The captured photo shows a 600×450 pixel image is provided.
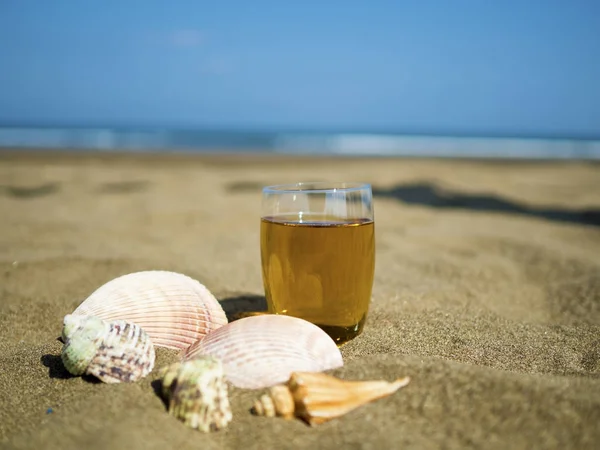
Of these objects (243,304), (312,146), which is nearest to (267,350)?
(243,304)

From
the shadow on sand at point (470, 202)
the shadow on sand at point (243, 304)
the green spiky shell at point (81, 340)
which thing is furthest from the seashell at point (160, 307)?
the shadow on sand at point (470, 202)

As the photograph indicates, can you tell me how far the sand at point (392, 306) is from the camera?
1.30 meters

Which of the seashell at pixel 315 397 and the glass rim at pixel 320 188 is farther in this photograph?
the glass rim at pixel 320 188

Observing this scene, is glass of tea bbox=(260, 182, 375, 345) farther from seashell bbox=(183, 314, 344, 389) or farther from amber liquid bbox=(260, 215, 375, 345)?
seashell bbox=(183, 314, 344, 389)

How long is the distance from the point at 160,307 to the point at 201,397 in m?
0.61

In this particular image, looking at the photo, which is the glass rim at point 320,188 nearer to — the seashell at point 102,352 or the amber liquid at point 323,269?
the amber liquid at point 323,269

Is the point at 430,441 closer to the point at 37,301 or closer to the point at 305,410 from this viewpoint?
the point at 305,410

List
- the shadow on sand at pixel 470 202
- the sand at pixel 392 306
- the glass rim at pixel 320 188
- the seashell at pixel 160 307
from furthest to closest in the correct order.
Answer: the shadow on sand at pixel 470 202 < the glass rim at pixel 320 188 < the seashell at pixel 160 307 < the sand at pixel 392 306

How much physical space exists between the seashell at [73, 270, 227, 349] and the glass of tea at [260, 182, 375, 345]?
0.27m

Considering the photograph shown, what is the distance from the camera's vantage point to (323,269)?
1923mm

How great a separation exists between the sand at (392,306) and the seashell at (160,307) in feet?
0.39

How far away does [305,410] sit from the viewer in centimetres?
135

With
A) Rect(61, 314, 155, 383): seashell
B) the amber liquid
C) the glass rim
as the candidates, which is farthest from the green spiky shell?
the glass rim

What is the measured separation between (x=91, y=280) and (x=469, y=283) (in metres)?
2.04
